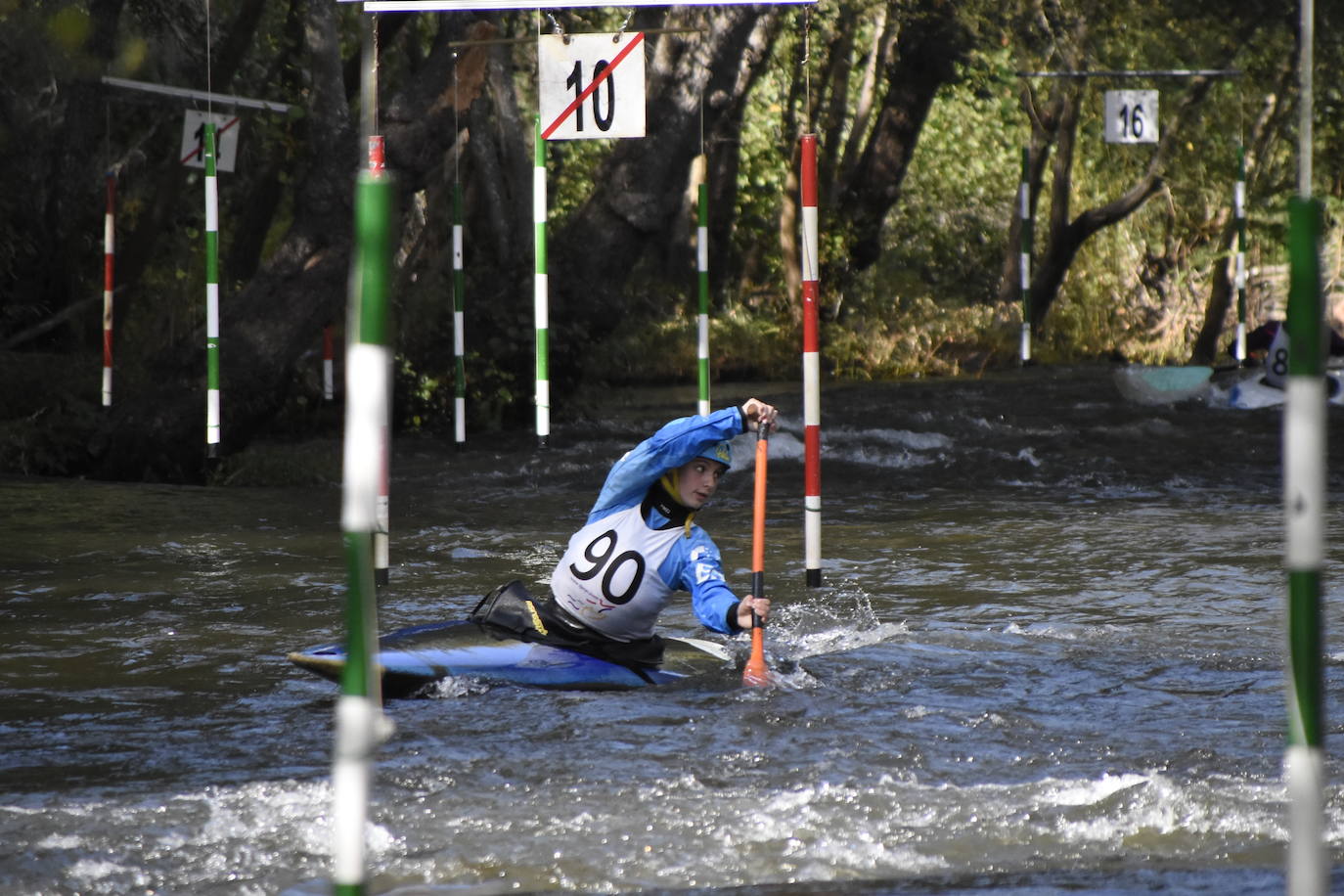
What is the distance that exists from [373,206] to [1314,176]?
20.6m

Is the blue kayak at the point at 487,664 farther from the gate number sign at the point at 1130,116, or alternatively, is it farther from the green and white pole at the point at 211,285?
the gate number sign at the point at 1130,116

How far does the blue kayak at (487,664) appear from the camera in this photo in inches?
234

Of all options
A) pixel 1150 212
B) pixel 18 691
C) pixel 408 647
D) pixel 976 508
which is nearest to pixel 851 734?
pixel 408 647

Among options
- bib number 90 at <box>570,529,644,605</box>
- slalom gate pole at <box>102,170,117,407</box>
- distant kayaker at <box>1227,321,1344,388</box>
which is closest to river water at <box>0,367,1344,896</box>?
bib number 90 at <box>570,529,644,605</box>

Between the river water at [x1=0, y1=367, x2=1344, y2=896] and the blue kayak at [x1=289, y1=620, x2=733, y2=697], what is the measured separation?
71mm

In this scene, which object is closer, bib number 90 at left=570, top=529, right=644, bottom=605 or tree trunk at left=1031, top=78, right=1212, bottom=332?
bib number 90 at left=570, top=529, right=644, bottom=605

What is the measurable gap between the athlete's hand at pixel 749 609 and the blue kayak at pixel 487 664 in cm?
55

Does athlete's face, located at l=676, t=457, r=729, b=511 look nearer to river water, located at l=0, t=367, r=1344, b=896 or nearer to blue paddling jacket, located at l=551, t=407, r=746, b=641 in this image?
blue paddling jacket, located at l=551, t=407, r=746, b=641

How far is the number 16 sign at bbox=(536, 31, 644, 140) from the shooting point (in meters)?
8.79

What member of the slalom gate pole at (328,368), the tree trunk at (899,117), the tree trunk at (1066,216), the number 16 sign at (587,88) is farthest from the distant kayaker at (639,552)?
the tree trunk at (1066,216)

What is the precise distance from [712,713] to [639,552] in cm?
64

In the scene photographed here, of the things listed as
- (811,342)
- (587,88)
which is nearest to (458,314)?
(587,88)

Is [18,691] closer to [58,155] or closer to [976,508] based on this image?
[976,508]

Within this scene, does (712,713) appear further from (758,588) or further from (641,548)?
(641,548)
